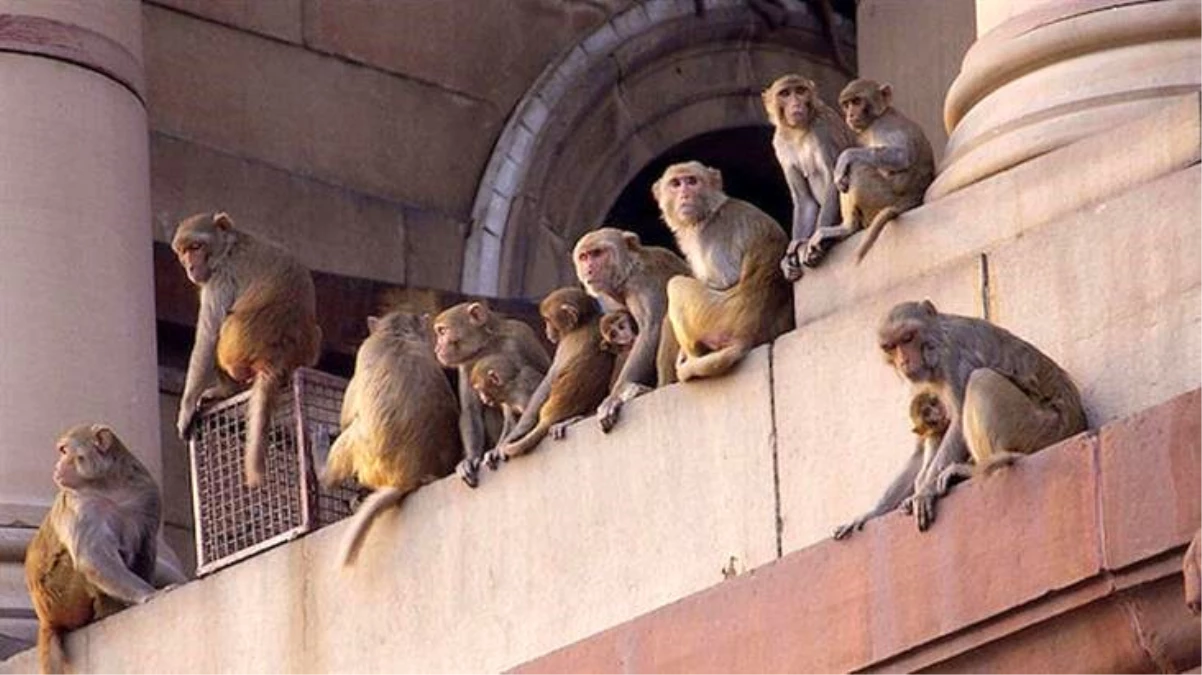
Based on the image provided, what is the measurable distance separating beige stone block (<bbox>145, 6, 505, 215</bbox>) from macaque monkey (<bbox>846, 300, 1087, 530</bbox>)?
15.4 m

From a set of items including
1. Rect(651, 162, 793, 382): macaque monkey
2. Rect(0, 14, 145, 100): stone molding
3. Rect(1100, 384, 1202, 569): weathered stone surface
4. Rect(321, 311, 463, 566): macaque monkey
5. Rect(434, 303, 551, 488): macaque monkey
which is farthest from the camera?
Rect(0, 14, 145, 100): stone molding

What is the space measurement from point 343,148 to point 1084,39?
1484 centimetres

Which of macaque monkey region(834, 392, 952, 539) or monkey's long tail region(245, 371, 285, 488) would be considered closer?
macaque monkey region(834, 392, 952, 539)

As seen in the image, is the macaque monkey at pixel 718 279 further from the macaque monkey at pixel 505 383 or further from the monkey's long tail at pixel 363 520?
the monkey's long tail at pixel 363 520

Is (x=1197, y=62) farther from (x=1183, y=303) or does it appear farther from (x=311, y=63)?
(x=311, y=63)

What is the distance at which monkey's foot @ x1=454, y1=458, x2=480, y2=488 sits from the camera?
36.3m

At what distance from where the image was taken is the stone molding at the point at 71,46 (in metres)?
43.0

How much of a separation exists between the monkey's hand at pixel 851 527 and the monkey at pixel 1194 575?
9.08 feet

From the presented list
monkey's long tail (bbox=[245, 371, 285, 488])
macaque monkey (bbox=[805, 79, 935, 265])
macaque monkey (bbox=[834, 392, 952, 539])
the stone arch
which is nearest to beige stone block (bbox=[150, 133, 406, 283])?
the stone arch

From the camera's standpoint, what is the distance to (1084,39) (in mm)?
34531

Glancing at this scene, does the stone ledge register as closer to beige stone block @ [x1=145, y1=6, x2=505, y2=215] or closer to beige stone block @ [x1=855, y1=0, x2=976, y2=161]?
beige stone block @ [x1=145, y1=6, x2=505, y2=215]

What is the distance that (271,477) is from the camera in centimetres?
3881

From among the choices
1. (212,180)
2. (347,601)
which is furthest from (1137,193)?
(212,180)

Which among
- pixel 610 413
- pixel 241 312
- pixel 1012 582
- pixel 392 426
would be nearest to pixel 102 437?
pixel 241 312
